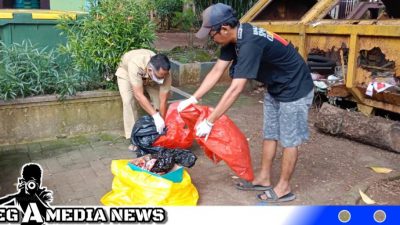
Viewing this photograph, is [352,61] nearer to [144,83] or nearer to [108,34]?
[144,83]

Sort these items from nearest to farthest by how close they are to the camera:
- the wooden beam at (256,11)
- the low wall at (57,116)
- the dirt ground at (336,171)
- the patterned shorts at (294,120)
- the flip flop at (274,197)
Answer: the patterned shorts at (294,120) → the flip flop at (274,197) → the dirt ground at (336,171) → the low wall at (57,116) → the wooden beam at (256,11)

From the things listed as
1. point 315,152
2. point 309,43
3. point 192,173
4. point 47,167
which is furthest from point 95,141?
point 309,43

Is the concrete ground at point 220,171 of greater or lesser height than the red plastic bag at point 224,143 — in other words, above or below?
below

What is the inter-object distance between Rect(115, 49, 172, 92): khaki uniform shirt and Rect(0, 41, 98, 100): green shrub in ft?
2.22

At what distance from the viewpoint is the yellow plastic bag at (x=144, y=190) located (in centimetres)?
295

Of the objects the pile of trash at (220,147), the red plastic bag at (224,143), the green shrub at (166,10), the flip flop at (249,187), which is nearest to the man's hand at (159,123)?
the pile of trash at (220,147)

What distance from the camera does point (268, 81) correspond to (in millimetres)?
3262

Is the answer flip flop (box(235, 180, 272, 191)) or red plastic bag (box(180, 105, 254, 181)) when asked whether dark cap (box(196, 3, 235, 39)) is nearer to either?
red plastic bag (box(180, 105, 254, 181))

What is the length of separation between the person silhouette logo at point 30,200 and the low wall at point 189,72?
5404 mm

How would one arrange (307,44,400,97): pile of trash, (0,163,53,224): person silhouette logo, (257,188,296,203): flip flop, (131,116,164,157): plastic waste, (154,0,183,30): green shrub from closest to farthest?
(0,163,53,224): person silhouette logo
(257,188,296,203): flip flop
(131,116,164,157): plastic waste
(307,44,400,97): pile of trash
(154,0,183,30): green shrub

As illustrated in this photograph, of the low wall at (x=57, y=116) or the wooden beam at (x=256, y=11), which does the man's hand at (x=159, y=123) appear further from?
the wooden beam at (x=256, y=11)

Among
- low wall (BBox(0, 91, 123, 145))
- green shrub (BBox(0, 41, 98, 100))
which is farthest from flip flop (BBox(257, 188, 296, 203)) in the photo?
green shrub (BBox(0, 41, 98, 100))

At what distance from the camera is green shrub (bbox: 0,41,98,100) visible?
4.53 m

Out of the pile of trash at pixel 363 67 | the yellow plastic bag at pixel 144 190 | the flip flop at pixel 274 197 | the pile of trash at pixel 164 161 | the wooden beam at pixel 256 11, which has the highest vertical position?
the wooden beam at pixel 256 11
